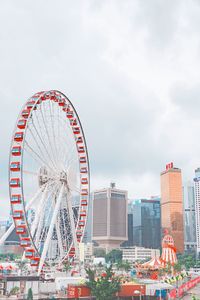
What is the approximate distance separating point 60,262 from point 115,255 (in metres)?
139

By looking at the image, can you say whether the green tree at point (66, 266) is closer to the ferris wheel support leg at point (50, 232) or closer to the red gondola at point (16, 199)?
the ferris wheel support leg at point (50, 232)

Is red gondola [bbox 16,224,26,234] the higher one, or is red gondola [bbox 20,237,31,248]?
red gondola [bbox 16,224,26,234]

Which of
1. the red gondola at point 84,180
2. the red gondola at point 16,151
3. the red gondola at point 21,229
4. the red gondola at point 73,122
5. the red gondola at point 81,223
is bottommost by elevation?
the red gondola at point 21,229

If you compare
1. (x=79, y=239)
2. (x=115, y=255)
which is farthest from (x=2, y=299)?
(x=115, y=255)

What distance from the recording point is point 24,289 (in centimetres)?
4294

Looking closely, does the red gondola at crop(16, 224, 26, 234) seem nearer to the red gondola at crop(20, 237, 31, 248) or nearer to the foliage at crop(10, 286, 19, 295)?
the red gondola at crop(20, 237, 31, 248)

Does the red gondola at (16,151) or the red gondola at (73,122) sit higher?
the red gondola at (73,122)

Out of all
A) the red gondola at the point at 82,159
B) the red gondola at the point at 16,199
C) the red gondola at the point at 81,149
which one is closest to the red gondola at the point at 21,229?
the red gondola at the point at 16,199

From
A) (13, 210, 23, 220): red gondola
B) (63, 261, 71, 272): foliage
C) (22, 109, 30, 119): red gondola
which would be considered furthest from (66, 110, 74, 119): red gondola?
(63, 261, 71, 272): foliage

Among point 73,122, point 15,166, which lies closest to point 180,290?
point 15,166

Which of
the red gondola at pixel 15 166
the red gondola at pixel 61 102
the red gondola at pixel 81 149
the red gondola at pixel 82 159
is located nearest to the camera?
the red gondola at pixel 15 166

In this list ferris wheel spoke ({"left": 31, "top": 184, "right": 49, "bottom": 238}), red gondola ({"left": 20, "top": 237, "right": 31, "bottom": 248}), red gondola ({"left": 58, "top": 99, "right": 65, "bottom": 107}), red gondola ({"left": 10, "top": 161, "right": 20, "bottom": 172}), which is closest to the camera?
red gondola ({"left": 20, "top": 237, "right": 31, "bottom": 248})

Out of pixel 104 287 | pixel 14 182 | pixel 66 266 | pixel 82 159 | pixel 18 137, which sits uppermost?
pixel 82 159

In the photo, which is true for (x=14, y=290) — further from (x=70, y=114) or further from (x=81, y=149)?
(x=70, y=114)
